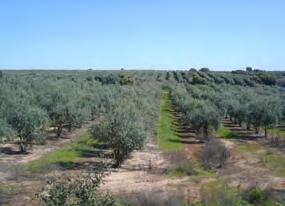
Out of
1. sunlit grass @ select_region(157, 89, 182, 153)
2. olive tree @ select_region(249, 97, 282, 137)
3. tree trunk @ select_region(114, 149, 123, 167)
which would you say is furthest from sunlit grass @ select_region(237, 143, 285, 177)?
tree trunk @ select_region(114, 149, 123, 167)

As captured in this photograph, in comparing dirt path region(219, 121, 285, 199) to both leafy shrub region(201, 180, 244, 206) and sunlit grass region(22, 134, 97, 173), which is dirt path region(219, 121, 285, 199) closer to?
leafy shrub region(201, 180, 244, 206)

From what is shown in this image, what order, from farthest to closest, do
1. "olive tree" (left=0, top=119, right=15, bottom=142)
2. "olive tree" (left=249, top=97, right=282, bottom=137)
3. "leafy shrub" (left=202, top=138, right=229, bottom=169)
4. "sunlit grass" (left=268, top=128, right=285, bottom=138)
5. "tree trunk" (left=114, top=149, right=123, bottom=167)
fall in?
"sunlit grass" (left=268, top=128, right=285, bottom=138)
"olive tree" (left=249, top=97, right=282, bottom=137)
"olive tree" (left=0, top=119, right=15, bottom=142)
"leafy shrub" (left=202, top=138, right=229, bottom=169)
"tree trunk" (left=114, top=149, right=123, bottom=167)

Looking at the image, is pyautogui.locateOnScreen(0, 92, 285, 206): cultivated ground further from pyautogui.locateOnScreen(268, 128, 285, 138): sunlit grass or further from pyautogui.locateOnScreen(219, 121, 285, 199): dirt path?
pyautogui.locateOnScreen(268, 128, 285, 138): sunlit grass

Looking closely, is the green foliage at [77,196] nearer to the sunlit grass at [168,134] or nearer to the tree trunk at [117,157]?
the tree trunk at [117,157]

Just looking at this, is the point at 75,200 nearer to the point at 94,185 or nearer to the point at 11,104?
the point at 94,185

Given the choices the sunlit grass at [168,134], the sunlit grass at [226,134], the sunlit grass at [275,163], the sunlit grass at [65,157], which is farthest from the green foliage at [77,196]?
the sunlit grass at [226,134]

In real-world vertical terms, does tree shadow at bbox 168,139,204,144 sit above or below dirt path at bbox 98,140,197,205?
above

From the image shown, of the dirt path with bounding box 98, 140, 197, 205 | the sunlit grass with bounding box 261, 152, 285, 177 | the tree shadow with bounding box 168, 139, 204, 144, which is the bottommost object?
the sunlit grass with bounding box 261, 152, 285, 177

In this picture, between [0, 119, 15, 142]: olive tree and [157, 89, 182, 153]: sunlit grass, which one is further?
[157, 89, 182, 153]: sunlit grass

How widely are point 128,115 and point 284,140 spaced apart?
951 inches

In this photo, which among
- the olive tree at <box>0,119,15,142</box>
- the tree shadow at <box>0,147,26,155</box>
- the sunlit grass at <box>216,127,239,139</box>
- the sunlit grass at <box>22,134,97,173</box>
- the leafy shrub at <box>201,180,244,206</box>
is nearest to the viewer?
the leafy shrub at <box>201,180,244,206</box>

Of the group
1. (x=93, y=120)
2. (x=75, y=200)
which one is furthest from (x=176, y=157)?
(x=75, y=200)


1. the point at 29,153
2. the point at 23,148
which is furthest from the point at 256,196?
the point at 23,148

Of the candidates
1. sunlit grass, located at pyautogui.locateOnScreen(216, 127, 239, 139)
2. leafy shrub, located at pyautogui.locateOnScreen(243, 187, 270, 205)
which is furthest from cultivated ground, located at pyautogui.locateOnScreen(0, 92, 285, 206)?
sunlit grass, located at pyautogui.locateOnScreen(216, 127, 239, 139)
